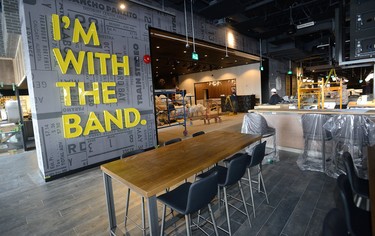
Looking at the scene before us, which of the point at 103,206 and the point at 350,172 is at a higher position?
the point at 350,172

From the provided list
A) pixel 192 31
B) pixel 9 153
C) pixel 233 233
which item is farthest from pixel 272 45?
pixel 9 153

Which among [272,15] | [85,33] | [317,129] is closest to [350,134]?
[317,129]

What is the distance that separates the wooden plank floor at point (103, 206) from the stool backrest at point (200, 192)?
2.31ft

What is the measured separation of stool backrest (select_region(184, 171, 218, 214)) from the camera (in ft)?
4.70

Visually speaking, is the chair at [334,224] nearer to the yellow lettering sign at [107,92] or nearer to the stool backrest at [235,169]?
the stool backrest at [235,169]

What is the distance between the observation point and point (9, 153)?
5523mm

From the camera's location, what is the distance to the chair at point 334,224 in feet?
3.06

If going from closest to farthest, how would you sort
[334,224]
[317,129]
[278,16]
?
Result: 1. [334,224]
2. [317,129]
3. [278,16]

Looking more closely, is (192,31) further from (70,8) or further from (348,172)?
(348,172)

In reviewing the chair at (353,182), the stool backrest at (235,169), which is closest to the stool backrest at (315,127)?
the chair at (353,182)

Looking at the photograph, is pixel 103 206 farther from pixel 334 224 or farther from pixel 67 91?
pixel 334 224

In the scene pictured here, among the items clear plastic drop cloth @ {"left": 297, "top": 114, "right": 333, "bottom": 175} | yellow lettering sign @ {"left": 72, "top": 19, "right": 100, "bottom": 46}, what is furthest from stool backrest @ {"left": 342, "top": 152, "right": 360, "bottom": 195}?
yellow lettering sign @ {"left": 72, "top": 19, "right": 100, "bottom": 46}

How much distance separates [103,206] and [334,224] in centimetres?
257

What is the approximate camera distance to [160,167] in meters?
1.79
